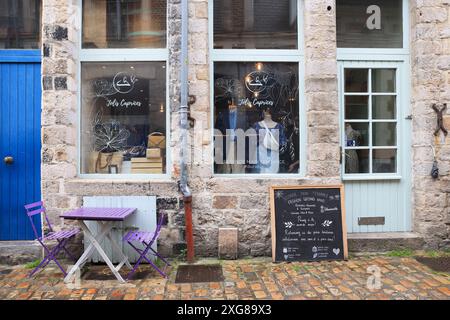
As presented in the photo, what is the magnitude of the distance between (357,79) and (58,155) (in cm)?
409

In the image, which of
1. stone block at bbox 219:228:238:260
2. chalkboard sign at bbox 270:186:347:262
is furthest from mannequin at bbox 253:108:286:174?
stone block at bbox 219:228:238:260

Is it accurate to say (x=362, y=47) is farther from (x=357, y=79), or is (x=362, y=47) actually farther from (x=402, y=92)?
(x=402, y=92)

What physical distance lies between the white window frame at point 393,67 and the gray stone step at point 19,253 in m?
4.09

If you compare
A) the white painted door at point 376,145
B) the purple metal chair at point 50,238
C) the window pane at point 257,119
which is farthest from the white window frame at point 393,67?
the purple metal chair at point 50,238

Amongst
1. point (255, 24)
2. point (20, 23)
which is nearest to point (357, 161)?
point (255, 24)

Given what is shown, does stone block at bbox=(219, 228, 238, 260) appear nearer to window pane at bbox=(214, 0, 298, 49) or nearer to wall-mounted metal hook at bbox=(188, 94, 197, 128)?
wall-mounted metal hook at bbox=(188, 94, 197, 128)

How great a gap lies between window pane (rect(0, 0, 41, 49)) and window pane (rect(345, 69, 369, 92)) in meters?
4.20

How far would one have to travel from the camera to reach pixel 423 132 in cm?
527

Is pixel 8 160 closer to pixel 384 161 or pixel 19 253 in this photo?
pixel 19 253

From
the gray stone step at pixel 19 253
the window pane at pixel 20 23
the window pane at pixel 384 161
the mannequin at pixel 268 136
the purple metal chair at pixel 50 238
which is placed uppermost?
the window pane at pixel 20 23

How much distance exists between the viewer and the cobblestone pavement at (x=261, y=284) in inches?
153

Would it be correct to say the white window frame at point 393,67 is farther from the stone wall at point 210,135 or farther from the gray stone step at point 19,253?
the gray stone step at point 19,253

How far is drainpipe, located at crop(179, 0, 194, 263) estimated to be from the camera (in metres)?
4.93

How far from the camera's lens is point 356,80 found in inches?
217
